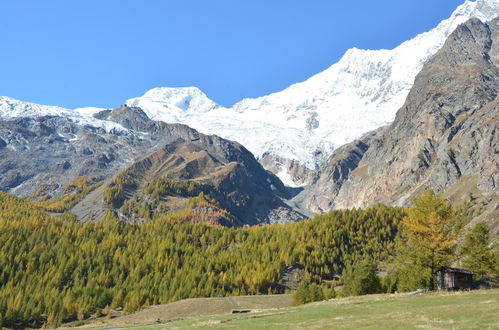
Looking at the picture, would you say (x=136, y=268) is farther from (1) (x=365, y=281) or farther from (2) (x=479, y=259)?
(2) (x=479, y=259)

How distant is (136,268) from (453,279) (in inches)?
5257

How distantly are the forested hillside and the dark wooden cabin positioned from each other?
8887 cm

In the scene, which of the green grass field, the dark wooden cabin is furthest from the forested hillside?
the green grass field

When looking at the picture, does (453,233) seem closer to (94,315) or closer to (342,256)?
(94,315)

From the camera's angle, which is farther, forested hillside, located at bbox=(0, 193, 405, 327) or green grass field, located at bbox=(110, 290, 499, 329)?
forested hillside, located at bbox=(0, 193, 405, 327)

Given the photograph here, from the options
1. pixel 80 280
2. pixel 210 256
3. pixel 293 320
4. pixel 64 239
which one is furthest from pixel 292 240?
pixel 293 320

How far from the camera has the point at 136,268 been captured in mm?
174500

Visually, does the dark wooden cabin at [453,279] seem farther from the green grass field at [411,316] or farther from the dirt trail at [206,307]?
the dirt trail at [206,307]

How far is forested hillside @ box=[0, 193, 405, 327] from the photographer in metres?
142

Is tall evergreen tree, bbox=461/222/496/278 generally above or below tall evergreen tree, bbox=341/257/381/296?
above

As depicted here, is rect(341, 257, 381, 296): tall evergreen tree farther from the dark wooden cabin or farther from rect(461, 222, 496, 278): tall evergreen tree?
the dark wooden cabin

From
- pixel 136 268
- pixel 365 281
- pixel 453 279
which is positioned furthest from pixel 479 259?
pixel 136 268

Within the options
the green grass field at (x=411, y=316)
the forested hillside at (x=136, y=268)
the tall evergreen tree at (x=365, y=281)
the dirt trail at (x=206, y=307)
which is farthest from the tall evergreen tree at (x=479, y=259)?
the forested hillside at (x=136, y=268)

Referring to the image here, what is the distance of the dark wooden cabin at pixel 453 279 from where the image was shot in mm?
65750
